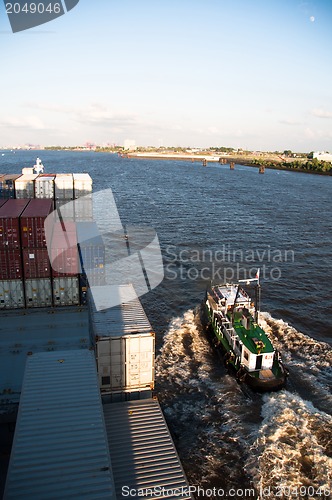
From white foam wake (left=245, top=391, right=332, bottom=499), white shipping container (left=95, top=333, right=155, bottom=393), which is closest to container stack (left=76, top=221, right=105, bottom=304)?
white shipping container (left=95, top=333, right=155, bottom=393)

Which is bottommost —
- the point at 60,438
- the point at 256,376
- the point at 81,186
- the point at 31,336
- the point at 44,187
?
the point at 256,376

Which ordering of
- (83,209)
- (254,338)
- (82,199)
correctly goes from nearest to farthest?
(254,338) < (82,199) < (83,209)

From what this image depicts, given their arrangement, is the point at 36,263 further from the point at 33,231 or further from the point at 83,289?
the point at 83,289

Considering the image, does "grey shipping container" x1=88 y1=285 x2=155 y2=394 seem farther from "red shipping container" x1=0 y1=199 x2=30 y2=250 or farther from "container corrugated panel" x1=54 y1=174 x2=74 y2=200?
"container corrugated panel" x1=54 y1=174 x2=74 y2=200

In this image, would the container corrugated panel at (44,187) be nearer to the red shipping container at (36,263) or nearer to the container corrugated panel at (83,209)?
the container corrugated panel at (83,209)

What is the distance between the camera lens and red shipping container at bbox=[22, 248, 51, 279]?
23.4 meters

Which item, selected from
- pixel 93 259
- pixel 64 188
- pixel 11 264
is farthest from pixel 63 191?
pixel 11 264

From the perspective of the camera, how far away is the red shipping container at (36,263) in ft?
76.8

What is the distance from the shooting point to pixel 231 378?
2636cm

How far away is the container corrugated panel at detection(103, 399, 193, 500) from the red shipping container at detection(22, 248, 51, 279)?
10182mm

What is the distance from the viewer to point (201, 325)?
33.2 m

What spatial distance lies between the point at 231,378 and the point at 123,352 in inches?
466

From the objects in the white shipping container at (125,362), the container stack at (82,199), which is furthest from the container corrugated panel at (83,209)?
the white shipping container at (125,362)

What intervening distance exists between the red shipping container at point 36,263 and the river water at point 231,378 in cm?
1043
